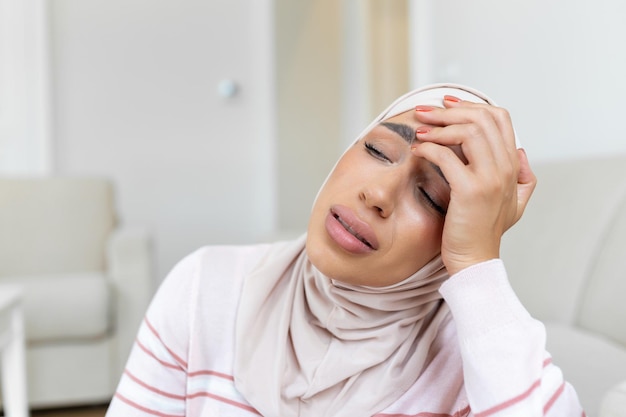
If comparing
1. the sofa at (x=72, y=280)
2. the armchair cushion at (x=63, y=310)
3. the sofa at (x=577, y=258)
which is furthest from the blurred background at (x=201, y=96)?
the sofa at (x=577, y=258)

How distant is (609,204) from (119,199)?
3305 millimetres

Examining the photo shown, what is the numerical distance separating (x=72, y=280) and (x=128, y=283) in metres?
0.22

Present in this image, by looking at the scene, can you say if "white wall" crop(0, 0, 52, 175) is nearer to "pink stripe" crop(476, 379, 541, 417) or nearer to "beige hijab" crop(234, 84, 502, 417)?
"beige hijab" crop(234, 84, 502, 417)

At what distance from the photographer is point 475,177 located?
0.69 meters

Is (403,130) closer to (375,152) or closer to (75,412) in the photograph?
(375,152)

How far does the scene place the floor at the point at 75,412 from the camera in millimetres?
2539

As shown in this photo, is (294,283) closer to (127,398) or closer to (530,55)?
(127,398)

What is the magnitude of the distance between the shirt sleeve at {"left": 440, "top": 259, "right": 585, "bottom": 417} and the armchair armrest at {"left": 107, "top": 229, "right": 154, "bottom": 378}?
215cm

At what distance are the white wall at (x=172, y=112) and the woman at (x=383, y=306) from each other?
131 inches

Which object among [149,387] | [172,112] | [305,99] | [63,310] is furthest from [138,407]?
[305,99]

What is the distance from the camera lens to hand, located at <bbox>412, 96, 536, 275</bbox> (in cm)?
68

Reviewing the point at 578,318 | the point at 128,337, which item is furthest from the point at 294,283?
the point at 128,337

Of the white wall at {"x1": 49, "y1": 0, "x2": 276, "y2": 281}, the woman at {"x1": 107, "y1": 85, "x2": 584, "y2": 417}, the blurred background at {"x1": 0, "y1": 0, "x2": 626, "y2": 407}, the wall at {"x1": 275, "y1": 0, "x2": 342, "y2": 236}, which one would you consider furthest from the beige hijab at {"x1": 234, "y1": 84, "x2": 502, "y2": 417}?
the wall at {"x1": 275, "y1": 0, "x2": 342, "y2": 236}

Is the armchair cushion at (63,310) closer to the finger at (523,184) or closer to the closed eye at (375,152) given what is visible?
the closed eye at (375,152)
